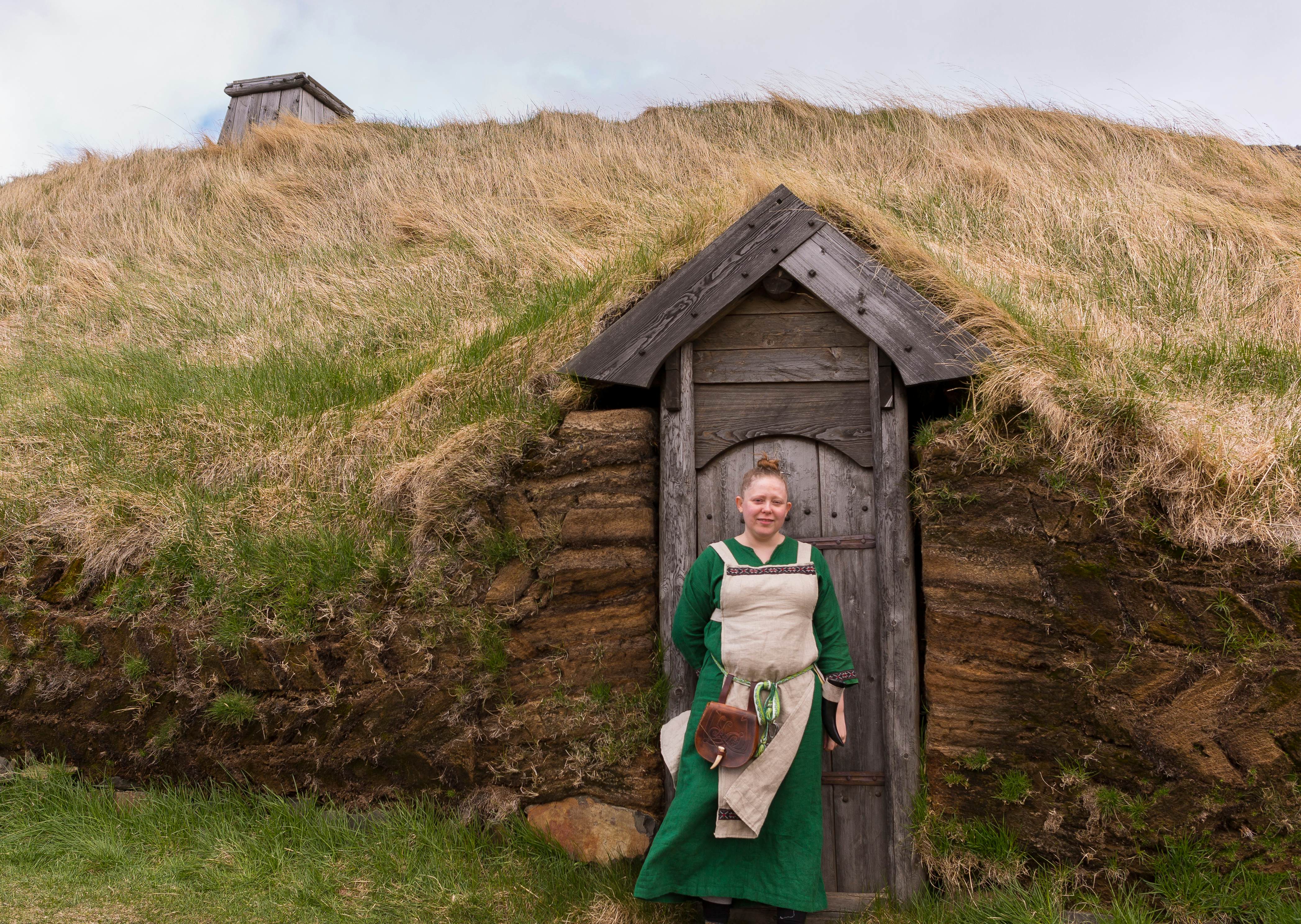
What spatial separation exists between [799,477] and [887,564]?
0.61 metres

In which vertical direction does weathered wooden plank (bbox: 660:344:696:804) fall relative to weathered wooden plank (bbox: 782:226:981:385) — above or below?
below

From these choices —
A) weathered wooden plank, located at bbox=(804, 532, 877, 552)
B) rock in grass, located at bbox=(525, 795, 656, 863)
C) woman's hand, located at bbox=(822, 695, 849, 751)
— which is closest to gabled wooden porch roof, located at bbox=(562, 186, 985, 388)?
weathered wooden plank, located at bbox=(804, 532, 877, 552)

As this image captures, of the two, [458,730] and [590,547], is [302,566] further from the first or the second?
[590,547]

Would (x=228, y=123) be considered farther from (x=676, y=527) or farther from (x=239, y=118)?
(x=676, y=527)

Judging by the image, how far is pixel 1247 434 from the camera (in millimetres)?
4105

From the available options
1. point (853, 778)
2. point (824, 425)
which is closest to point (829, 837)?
point (853, 778)

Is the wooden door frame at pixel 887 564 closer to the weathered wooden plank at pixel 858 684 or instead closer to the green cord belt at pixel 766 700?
the weathered wooden plank at pixel 858 684

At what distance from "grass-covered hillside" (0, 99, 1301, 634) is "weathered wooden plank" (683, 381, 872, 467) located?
61 cm

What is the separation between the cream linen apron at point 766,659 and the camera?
3.53 m

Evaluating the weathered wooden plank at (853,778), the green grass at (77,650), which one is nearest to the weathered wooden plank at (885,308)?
the weathered wooden plank at (853,778)

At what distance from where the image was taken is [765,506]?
3654 millimetres

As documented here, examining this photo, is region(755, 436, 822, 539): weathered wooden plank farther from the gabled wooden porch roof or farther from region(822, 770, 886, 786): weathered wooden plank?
region(822, 770, 886, 786): weathered wooden plank

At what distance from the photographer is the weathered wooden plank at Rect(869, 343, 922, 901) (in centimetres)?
394

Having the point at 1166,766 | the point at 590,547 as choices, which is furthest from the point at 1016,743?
the point at 590,547
